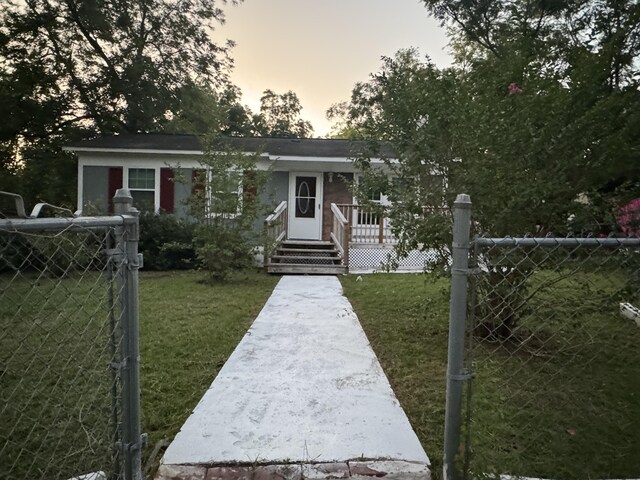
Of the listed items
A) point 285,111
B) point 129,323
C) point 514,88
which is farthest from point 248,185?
point 285,111

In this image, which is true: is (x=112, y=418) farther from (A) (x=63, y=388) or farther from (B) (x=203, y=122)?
(B) (x=203, y=122)

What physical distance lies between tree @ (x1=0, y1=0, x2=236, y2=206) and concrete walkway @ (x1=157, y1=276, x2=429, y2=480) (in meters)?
16.6

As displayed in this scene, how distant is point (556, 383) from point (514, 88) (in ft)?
9.04

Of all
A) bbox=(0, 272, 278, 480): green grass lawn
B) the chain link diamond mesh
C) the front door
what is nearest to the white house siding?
the front door

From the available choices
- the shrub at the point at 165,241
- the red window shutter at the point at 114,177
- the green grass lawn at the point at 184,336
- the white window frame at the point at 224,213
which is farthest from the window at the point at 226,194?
the red window shutter at the point at 114,177

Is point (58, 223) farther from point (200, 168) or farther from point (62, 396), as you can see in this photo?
point (200, 168)

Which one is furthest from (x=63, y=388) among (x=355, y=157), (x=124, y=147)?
(x=124, y=147)

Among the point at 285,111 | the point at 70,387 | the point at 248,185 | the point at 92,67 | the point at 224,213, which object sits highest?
the point at 285,111

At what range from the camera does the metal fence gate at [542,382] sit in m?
2.35

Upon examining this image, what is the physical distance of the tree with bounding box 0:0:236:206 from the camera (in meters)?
17.6

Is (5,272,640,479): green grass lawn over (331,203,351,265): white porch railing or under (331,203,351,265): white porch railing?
under

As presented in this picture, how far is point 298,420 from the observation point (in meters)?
3.24

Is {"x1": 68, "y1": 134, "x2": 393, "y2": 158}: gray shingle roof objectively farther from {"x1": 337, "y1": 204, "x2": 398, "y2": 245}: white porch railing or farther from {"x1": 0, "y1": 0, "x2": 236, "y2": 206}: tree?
{"x1": 0, "y1": 0, "x2": 236, "y2": 206}: tree

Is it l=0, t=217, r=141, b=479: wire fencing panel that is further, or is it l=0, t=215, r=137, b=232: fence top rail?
l=0, t=217, r=141, b=479: wire fencing panel
